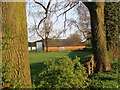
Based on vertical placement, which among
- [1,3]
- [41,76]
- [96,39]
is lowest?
[41,76]

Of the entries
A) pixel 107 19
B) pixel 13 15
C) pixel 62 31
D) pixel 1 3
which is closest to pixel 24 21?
pixel 13 15

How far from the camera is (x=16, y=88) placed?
10.8ft

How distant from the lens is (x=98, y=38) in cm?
971

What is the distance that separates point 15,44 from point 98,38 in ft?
22.5

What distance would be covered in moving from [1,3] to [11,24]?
18.5 inches

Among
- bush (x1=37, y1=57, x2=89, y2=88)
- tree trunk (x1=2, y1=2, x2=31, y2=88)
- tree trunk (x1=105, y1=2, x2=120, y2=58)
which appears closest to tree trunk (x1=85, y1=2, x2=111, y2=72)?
tree trunk (x1=105, y1=2, x2=120, y2=58)

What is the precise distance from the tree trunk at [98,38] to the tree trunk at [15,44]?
6552 millimetres

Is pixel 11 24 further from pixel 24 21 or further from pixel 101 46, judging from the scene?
pixel 101 46

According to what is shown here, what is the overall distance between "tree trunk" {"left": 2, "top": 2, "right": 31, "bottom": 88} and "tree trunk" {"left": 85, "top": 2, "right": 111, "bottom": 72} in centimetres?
655

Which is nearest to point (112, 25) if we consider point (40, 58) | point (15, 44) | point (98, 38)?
point (98, 38)

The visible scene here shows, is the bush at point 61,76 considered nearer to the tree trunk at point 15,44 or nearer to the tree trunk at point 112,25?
the tree trunk at point 15,44

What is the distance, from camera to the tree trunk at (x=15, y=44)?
3436 millimetres

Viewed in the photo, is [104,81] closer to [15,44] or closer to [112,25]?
[15,44]

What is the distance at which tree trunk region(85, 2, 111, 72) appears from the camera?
31.4ft
